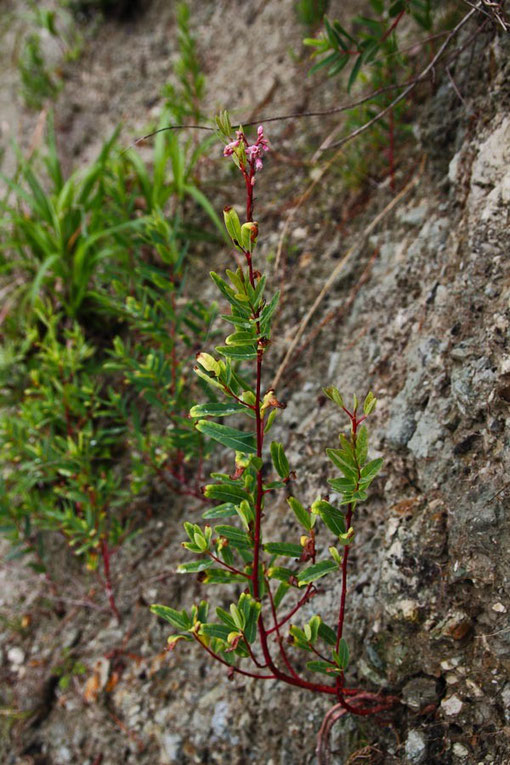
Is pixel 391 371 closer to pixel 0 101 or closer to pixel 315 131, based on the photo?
pixel 315 131

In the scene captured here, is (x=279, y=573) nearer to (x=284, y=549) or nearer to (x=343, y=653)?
(x=284, y=549)

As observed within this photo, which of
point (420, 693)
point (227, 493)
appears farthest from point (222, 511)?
point (420, 693)

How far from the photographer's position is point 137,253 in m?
2.64

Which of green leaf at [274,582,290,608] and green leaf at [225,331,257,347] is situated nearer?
green leaf at [225,331,257,347]

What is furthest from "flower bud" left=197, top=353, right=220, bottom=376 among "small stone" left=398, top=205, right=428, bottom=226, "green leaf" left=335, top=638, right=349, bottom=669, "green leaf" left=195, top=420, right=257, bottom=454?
"small stone" left=398, top=205, right=428, bottom=226

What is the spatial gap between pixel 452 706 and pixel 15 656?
169cm

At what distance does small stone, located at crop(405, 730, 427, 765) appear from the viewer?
1.33m

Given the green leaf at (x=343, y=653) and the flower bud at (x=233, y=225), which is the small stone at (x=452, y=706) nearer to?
the green leaf at (x=343, y=653)

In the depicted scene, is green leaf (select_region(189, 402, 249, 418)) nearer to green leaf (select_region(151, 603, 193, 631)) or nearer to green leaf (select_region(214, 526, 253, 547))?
green leaf (select_region(214, 526, 253, 547))

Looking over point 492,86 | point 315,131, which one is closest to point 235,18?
point 315,131

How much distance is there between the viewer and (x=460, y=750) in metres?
1.29

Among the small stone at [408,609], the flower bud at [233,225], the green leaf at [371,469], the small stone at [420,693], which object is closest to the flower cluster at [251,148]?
the flower bud at [233,225]

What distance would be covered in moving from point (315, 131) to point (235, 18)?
140 centimetres

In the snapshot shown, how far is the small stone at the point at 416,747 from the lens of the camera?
133cm
